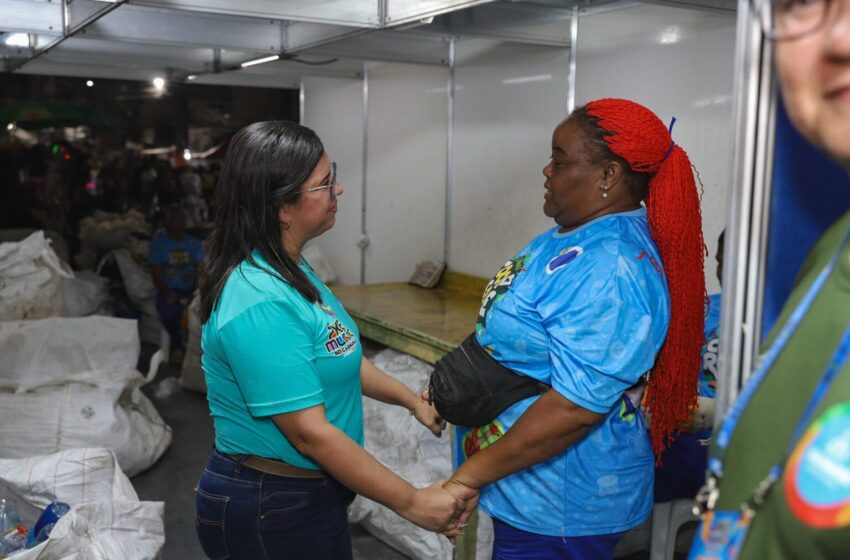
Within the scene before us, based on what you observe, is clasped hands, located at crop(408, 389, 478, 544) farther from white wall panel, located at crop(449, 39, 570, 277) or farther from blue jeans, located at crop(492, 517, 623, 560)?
white wall panel, located at crop(449, 39, 570, 277)

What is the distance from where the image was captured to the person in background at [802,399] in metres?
0.75

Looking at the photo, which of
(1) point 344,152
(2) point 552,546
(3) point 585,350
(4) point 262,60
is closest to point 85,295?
(1) point 344,152

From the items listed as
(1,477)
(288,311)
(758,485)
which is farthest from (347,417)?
(1,477)

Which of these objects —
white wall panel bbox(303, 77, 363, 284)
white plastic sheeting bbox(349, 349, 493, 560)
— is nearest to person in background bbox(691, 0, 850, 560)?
white plastic sheeting bbox(349, 349, 493, 560)

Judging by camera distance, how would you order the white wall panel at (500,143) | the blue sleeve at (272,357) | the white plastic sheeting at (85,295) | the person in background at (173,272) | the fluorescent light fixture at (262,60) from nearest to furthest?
1. the blue sleeve at (272,357)
2. the white wall panel at (500,143)
3. the fluorescent light fixture at (262,60)
4. the white plastic sheeting at (85,295)
5. the person in background at (173,272)

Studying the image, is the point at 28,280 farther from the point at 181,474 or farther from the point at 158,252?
the point at 158,252

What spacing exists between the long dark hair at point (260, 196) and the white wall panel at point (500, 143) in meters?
2.33

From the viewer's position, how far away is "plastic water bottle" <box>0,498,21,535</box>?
9.24 ft

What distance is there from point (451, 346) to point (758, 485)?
97.5 inches

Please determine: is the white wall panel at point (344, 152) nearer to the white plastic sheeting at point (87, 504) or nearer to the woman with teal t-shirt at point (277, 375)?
the white plastic sheeting at point (87, 504)

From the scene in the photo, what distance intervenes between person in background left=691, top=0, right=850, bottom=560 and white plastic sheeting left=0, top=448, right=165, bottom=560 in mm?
2188

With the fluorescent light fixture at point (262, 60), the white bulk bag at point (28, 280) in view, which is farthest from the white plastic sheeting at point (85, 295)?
the fluorescent light fixture at point (262, 60)

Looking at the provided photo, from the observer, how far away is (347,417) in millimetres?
2014

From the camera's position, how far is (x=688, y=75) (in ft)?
10.7
